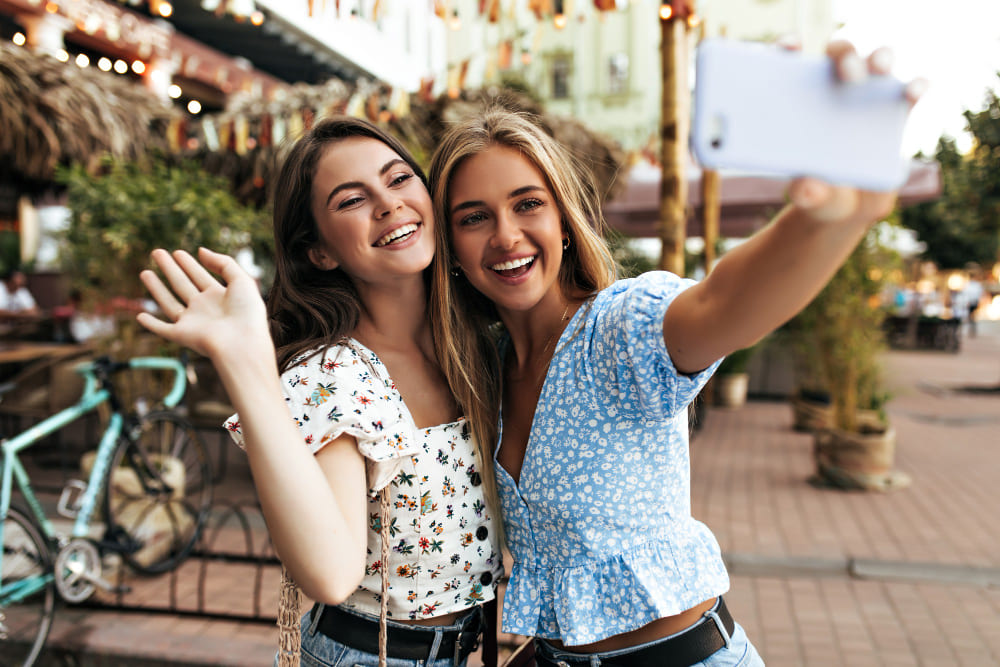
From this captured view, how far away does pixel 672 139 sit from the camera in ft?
11.5

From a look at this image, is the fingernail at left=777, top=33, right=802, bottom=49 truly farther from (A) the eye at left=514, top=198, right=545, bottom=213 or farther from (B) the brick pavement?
(B) the brick pavement

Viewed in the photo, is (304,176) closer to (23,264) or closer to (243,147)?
(243,147)

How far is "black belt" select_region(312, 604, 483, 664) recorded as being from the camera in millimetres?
1456

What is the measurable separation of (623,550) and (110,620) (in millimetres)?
3543

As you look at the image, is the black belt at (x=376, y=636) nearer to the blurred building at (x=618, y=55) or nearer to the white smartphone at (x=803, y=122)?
the white smartphone at (x=803, y=122)

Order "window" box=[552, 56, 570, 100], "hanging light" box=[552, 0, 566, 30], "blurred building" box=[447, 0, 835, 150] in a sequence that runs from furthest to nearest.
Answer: "window" box=[552, 56, 570, 100], "blurred building" box=[447, 0, 835, 150], "hanging light" box=[552, 0, 566, 30]

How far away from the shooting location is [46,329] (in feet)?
29.7

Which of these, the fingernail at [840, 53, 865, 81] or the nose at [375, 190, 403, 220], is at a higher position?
the fingernail at [840, 53, 865, 81]

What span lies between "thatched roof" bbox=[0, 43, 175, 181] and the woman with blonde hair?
197 inches

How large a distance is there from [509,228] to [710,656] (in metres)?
0.95

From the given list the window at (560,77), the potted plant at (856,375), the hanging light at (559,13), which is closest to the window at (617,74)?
the window at (560,77)

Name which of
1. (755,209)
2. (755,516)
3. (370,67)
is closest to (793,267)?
(755,516)

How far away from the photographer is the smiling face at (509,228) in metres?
1.46

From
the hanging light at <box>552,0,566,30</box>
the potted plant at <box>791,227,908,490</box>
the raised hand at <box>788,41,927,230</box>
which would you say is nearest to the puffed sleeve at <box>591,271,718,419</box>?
the raised hand at <box>788,41,927,230</box>
